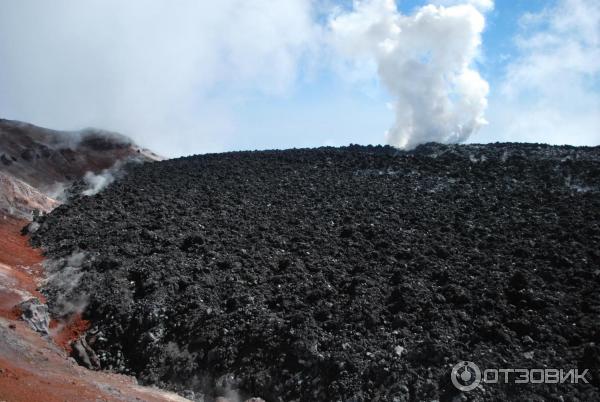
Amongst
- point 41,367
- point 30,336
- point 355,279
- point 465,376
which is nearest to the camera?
point 465,376

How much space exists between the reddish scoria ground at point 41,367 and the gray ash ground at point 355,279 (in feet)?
3.77

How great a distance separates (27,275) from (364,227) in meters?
15.9

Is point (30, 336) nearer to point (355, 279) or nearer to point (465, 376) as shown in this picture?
point (355, 279)

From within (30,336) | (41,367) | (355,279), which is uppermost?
(355,279)

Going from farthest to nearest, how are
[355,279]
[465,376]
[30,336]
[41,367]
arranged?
[355,279], [30,336], [41,367], [465,376]

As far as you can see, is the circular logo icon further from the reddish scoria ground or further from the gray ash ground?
the reddish scoria ground

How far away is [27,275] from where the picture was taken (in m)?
21.9

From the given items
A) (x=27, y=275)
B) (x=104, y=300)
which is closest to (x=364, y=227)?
(x=104, y=300)

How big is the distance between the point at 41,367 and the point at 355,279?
429 inches

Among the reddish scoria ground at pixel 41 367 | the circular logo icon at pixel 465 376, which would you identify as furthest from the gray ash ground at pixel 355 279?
the reddish scoria ground at pixel 41 367

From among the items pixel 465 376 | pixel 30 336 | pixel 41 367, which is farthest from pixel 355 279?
Answer: pixel 30 336

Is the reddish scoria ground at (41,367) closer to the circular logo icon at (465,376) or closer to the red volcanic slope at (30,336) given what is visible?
the red volcanic slope at (30,336)

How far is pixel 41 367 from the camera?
46.4 feet

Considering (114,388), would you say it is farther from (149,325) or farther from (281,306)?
(281,306)
